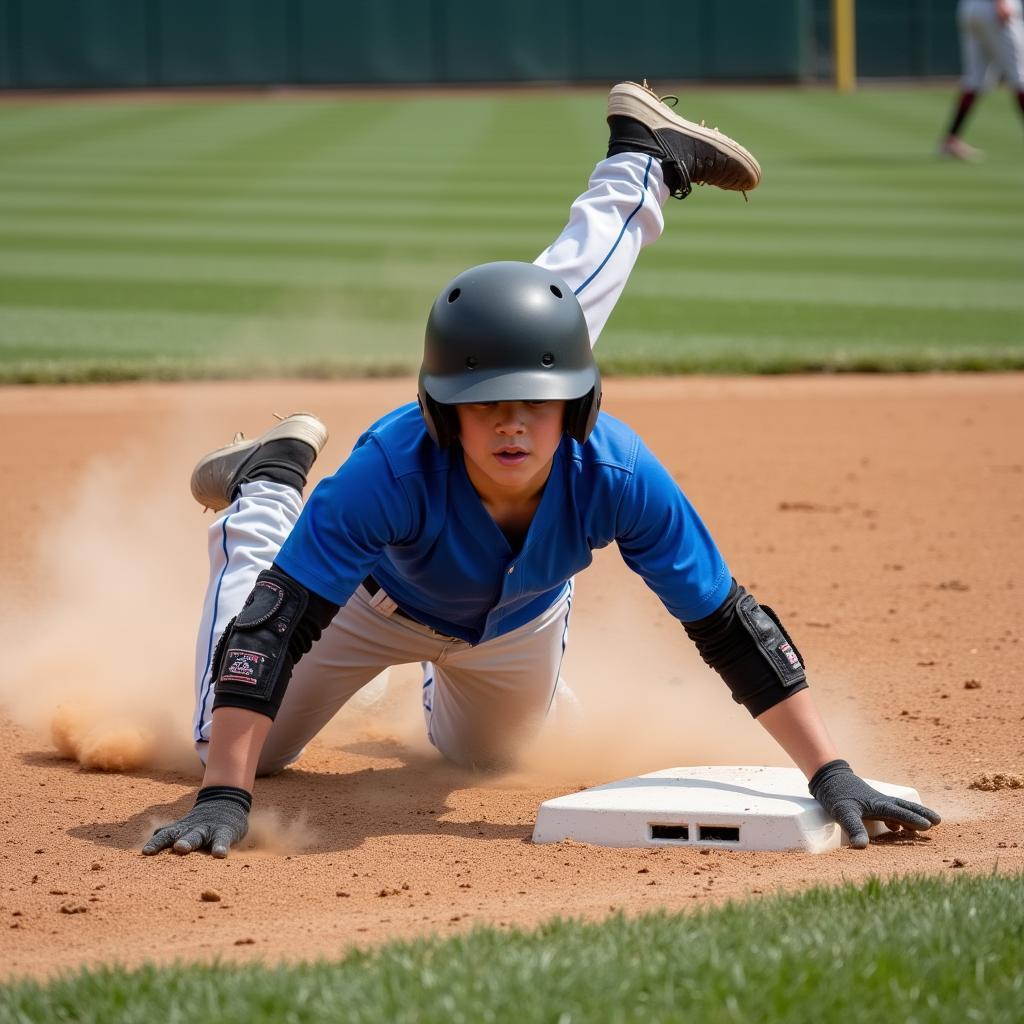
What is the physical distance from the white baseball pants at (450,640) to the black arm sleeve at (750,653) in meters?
0.53

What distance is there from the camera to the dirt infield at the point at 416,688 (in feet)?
8.34

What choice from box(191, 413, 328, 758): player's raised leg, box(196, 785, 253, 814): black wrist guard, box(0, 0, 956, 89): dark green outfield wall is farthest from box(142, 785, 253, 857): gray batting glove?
box(0, 0, 956, 89): dark green outfield wall

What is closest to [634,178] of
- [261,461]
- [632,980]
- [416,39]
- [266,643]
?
[261,461]

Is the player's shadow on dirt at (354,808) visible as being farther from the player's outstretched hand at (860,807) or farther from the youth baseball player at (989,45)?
the youth baseball player at (989,45)

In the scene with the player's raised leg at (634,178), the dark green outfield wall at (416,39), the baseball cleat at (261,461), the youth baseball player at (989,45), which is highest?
the dark green outfield wall at (416,39)

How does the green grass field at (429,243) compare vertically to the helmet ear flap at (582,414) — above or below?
below

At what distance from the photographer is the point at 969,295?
10.1 m

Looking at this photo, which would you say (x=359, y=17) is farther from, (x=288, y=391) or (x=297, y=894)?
(x=297, y=894)

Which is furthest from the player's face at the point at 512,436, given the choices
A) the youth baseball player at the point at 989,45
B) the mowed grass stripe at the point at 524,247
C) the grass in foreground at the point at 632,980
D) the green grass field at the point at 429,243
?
the youth baseball player at the point at 989,45

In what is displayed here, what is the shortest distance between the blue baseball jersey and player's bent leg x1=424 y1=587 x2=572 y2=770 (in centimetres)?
39

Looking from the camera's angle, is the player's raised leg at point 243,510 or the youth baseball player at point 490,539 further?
the player's raised leg at point 243,510

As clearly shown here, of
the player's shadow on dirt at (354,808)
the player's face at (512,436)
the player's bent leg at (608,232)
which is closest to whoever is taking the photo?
the player's face at (512,436)

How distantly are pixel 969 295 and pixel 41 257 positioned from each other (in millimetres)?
6647

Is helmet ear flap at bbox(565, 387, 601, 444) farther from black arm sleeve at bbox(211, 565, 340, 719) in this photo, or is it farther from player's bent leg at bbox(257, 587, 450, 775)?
player's bent leg at bbox(257, 587, 450, 775)
